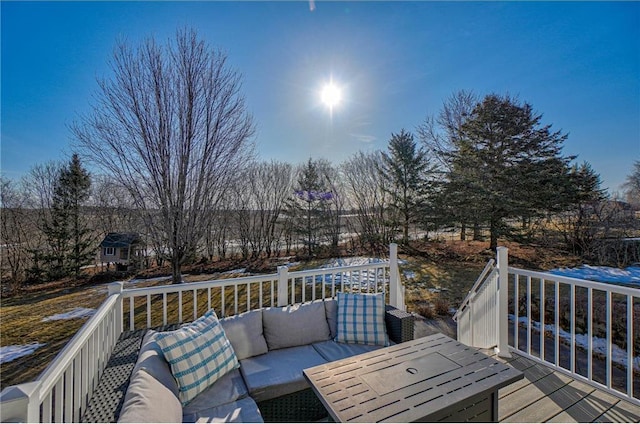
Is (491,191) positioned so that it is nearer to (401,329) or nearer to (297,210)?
(297,210)

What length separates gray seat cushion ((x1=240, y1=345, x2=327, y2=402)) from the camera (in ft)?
6.52

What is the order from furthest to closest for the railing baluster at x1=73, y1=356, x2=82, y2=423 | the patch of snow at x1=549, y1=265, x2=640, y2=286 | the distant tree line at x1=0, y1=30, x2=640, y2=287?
1. the patch of snow at x1=549, y1=265, x2=640, y2=286
2. the distant tree line at x1=0, y1=30, x2=640, y2=287
3. the railing baluster at x1=73, y1=356, x2=82, y2=423

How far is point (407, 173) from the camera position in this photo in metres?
11.3

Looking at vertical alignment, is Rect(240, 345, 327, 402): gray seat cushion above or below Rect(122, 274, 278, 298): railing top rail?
below

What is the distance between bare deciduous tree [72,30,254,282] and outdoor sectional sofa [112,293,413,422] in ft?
12.5

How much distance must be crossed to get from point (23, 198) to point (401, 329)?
13.1 m

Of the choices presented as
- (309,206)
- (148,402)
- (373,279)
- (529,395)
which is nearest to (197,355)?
(148,402)

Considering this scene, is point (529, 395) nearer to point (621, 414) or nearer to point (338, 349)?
point (621, 414)

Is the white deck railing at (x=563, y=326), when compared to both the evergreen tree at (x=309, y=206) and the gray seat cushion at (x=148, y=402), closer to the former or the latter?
the gray seat cushion at (x=148, y=402)

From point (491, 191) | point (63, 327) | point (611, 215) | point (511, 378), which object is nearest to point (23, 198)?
→ point (63, 327)

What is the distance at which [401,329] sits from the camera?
2660mm

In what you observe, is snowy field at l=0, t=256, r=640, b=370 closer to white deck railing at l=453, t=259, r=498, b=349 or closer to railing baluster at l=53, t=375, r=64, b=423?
white deck railing at l=453, t=259, r=498, b=349

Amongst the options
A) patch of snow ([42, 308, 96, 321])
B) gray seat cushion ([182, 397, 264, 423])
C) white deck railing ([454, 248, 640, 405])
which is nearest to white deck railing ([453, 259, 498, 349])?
white deck railing ([454, 248, 640, 405])

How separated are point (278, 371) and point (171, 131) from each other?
16.5 ft
